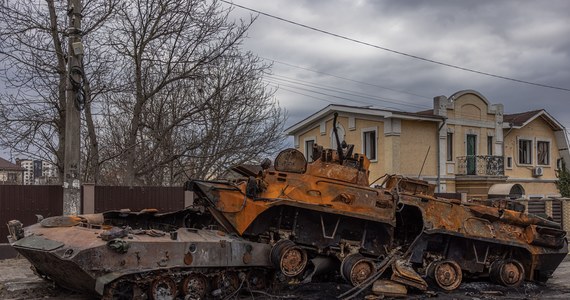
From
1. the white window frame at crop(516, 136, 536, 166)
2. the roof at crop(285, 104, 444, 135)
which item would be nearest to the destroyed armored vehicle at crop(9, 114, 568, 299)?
the roof at crop(285, 104, 444, 135)

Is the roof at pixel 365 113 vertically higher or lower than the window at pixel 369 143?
higher

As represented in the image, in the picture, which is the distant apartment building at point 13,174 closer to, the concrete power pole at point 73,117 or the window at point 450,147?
the concrete power pole at point 73,117

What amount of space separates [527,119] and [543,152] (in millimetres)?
2773

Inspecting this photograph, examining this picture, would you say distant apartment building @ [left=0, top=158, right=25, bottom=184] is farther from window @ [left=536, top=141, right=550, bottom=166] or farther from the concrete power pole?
window @ [left=536, top=141, right=550, bottom=166]

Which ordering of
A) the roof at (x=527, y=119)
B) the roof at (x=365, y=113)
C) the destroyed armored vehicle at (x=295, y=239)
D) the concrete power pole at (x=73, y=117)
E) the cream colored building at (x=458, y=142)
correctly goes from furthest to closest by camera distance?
the roof at (x=527, y=119) < the cream colored building at (x=458, y=142) < the roof at (x=365, y=113) < the concrete power pole at (x=73, y=117) < the destroyed armored vehicle at (x=295, y=239)

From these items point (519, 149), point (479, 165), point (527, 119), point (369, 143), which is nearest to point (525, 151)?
point (519, 149)

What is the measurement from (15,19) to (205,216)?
24.5 feet

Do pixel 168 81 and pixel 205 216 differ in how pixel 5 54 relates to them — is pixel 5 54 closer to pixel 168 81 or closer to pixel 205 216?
pixel 168 81

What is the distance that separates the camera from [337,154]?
11.5 metres

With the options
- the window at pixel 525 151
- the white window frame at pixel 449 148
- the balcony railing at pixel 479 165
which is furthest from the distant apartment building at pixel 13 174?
the window at pixel 525 151

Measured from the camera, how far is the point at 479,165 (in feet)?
96.7

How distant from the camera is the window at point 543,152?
3353cm

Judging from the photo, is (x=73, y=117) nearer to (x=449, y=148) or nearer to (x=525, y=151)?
(x=449, y=148)

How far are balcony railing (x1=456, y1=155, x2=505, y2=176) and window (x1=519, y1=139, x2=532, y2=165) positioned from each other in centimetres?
374
